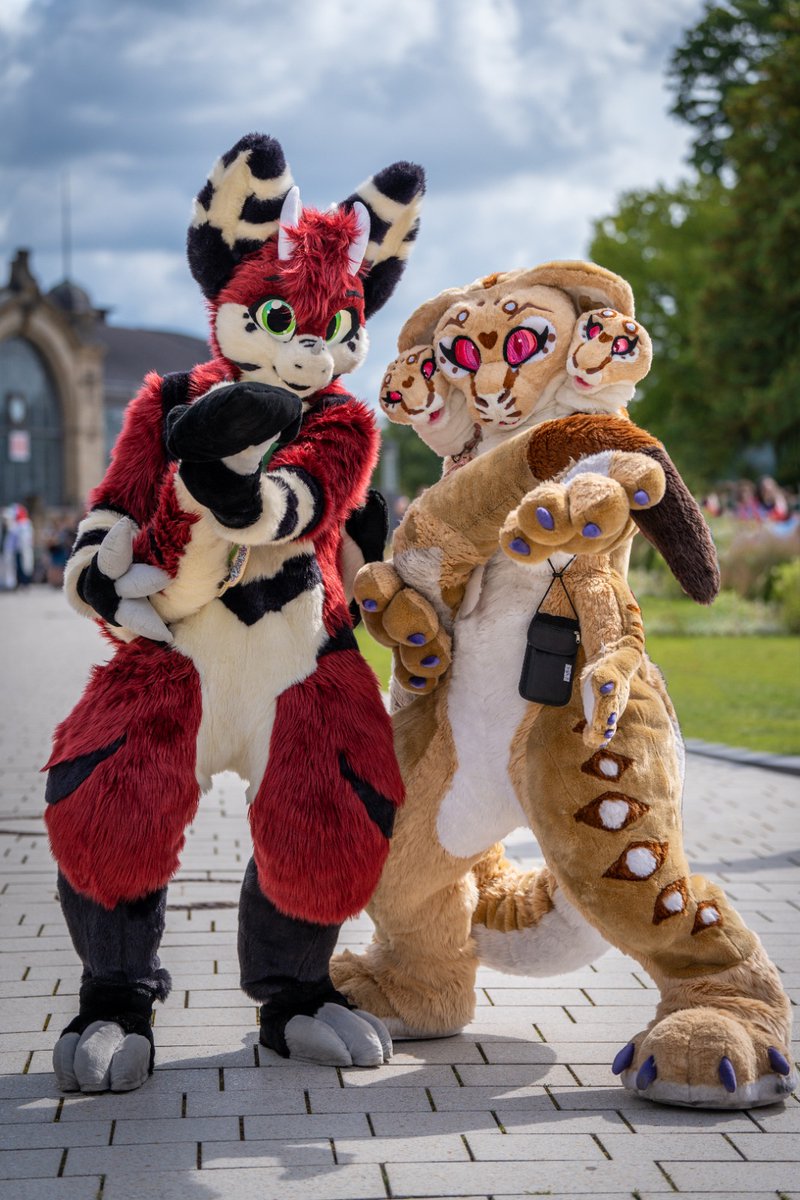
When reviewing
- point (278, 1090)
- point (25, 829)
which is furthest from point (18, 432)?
point (278, 1090)

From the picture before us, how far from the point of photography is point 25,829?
272 inches

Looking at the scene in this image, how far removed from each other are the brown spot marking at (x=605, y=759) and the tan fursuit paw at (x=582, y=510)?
0.51 meters

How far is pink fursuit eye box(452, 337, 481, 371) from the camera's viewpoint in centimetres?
387

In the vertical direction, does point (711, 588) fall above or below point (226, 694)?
above

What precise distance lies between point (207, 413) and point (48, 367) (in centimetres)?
5683

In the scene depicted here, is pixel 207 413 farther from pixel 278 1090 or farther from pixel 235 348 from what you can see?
pixel 278 1090

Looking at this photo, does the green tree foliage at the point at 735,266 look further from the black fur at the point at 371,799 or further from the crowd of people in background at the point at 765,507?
the black fur at the point at 371,799

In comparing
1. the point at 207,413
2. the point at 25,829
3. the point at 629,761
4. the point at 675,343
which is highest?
the point at 675,343

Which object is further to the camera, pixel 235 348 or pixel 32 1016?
pixel 32 1016

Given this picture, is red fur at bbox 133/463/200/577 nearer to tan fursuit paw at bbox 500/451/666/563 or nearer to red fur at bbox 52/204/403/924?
red fur at bbox 52/204/403/924

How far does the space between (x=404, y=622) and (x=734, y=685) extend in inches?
378

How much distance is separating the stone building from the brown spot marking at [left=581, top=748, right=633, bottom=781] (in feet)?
176

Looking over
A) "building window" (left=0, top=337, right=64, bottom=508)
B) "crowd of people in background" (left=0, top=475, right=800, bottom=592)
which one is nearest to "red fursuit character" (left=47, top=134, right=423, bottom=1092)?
"crowd of people in background" (left=0, top=475, right=800, bottom=592)

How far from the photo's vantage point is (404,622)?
12.3 feet
